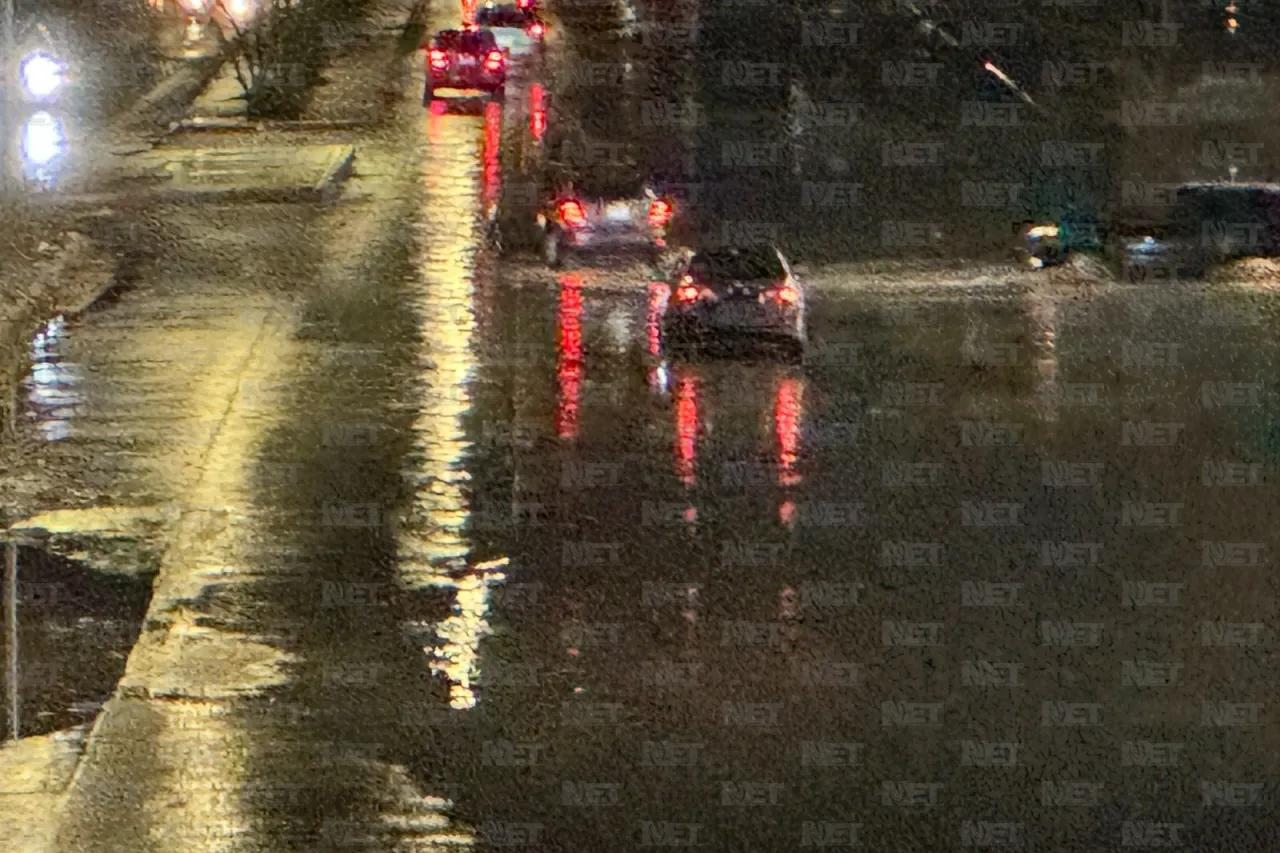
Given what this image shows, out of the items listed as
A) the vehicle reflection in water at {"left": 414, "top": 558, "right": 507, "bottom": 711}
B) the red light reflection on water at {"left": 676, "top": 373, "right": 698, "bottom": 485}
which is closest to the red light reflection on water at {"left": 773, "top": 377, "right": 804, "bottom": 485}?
the red light reflection on water at {"left": 676, "top": 373, "right": 698, "bottom": 485}

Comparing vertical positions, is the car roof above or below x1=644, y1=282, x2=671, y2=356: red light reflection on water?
above

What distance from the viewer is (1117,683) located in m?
9.73

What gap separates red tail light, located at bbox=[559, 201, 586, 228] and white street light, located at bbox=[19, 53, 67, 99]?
717 centimetres

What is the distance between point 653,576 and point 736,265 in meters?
8.99

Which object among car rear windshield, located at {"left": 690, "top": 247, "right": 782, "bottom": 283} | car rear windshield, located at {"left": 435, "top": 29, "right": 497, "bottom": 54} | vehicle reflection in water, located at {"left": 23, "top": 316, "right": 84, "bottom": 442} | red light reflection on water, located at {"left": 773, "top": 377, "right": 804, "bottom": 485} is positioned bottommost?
red light reflection on water, located at {"left": 773, "top": 377, "right": 804, "bottom": 485}

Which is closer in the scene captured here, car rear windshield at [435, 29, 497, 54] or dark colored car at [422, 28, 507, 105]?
dark colored car at [422, 28, 507, 105]

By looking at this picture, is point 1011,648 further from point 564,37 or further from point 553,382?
point 564,37

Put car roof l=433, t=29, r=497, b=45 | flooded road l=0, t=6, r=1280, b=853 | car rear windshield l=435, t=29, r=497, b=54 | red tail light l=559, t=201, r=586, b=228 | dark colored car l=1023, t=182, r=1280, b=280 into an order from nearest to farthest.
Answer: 1. flooded road l=0, t=6, r=1280, b=853
2. red tail light l=559, t=201, r=586, b=228
3. dark colored car l=1023, t=182, r=1280, b=280
4. car rear windshield l=435, t=29, r=497, b=54
5. car roof l=433, t=29, r=497, b=45

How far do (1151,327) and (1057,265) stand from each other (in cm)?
547

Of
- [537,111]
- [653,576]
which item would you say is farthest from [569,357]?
[537,111]

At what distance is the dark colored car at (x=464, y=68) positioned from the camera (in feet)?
116

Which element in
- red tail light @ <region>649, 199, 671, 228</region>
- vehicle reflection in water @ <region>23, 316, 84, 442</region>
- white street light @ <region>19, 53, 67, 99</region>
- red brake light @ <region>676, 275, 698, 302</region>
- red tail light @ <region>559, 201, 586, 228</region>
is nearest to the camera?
vehicle reflection in water @ <region>23, 316, 84, 442</region>

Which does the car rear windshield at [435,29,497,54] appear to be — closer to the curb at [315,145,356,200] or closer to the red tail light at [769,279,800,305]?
the curb at [315,145,356,200]

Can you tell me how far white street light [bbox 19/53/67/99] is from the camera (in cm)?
2777
